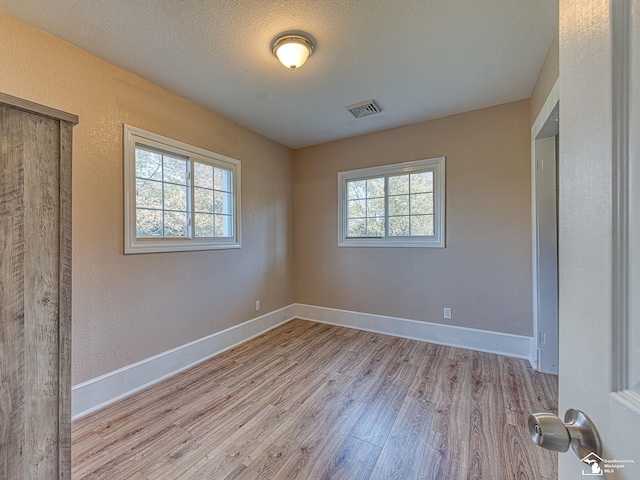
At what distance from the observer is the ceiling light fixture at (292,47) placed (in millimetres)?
1834

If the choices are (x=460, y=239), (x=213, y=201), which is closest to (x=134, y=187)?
(x=213, y=201)

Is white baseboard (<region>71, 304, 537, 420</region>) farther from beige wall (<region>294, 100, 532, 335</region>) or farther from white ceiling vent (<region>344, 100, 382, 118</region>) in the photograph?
white ceiling vent (<region>344, 100, 382, 118</region>)

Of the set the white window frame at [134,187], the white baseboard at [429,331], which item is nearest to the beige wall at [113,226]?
the white window frame at [134,187]

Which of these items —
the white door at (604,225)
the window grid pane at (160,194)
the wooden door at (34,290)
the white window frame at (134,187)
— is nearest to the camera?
the white door at (604,225)

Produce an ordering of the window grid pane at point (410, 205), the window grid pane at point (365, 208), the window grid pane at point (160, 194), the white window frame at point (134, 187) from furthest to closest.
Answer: the window grid pane at point (365, 208)
the window grid pane at point (410, 205)
the window grid pane at point (160, 194)
the white window frame at point (134, 187)

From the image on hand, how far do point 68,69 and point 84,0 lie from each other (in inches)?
22.1

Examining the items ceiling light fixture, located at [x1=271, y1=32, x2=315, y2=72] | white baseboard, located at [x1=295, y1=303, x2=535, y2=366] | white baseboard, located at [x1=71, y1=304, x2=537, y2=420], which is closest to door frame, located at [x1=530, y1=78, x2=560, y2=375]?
white baseboard, located at [x1=71, y1=304, x2=537, y2=420]

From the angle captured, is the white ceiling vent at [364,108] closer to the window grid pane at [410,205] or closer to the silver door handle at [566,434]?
the window grid pane at [410,205]

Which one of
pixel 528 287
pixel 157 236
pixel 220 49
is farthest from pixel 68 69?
pixel 528 287

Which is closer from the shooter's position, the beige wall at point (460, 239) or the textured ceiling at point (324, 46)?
the textured ceiling at point (324, 46)

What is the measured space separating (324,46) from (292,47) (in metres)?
0.25

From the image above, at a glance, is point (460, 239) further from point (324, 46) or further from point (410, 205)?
point (324, 46)

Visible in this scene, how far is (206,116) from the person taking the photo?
9.43 ft

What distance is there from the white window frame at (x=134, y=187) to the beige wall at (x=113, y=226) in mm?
59
